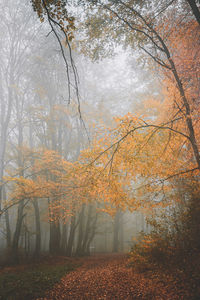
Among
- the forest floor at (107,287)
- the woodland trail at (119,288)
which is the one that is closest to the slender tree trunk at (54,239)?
the forest floor at (107,287)

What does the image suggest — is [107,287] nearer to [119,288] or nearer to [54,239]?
[119,288]

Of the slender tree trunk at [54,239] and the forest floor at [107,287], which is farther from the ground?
the forest floor at [107,287]

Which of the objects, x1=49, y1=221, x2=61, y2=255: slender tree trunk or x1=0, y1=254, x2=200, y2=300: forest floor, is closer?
x1=0, y1=254, x2=200, y2=300: forest floor

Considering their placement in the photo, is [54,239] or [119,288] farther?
[54,239]

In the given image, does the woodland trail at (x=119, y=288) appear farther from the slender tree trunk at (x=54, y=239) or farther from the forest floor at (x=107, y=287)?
the slender tree trunk at (x=54, y=239)

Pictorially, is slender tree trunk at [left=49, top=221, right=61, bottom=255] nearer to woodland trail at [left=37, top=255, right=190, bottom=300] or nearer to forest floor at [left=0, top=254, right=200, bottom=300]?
forest floor at [left=0, top=254, right=200, bottom=300]

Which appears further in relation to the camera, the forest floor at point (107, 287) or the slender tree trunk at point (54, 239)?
the slender tree trunk at point (54, 239)

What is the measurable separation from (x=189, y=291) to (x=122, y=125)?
322 centimetres

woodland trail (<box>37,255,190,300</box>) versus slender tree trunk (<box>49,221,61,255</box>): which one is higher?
woodland trail (<box>37,255,190,300</box>)

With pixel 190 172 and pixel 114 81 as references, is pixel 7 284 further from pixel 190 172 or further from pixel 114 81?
pixel 114 81

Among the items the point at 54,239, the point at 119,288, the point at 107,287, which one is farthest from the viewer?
the point at 54,239

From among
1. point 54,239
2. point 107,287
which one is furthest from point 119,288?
point 54,239

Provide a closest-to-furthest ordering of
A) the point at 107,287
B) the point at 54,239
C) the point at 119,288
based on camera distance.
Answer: the point at 119,288 < the point at 107,287 < the point at 54,239

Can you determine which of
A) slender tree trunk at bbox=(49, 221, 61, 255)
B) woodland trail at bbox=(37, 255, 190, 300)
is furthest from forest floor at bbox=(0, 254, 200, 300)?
slender tree trunk at bbox=(49, 221, 61, 255)
